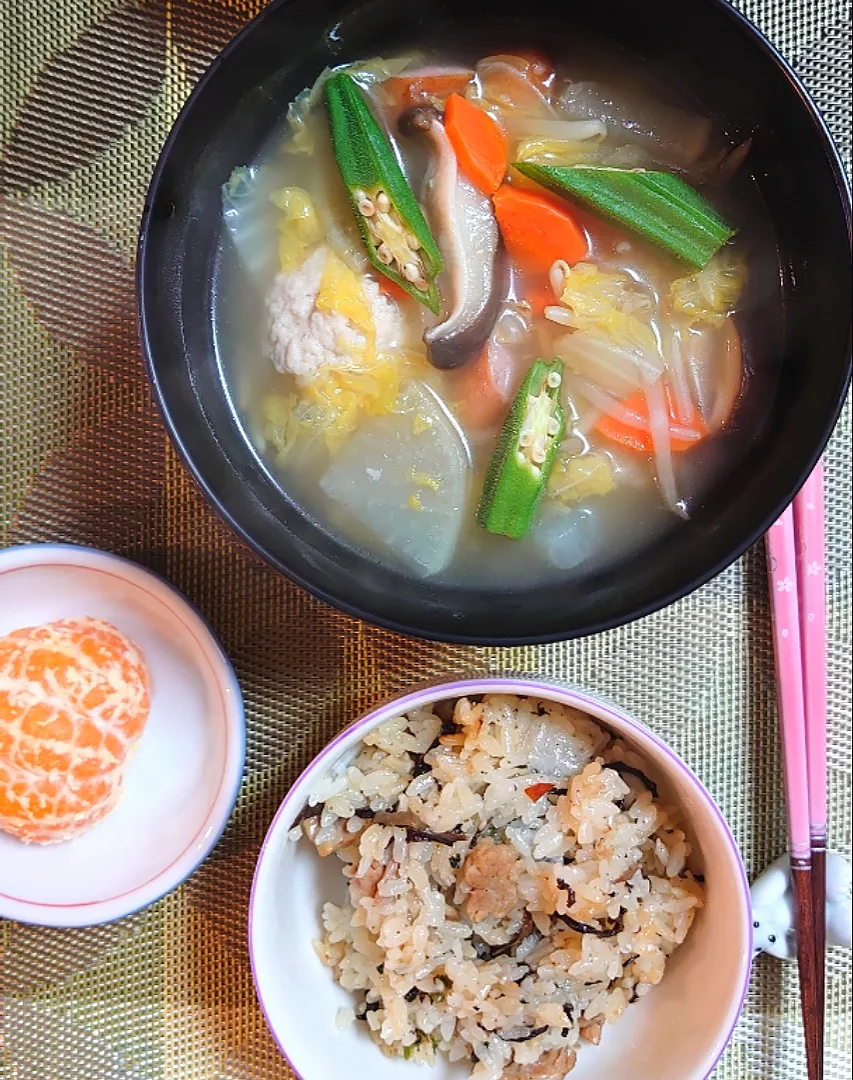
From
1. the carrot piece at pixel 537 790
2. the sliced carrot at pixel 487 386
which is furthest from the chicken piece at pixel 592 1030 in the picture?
the sliced carrot at pixel 487 386

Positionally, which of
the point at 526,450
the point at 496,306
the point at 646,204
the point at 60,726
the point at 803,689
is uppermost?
the point at 646,204

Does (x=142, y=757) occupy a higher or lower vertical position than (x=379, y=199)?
lower

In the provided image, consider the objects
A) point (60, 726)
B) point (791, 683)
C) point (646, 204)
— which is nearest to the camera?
point (646, 204)

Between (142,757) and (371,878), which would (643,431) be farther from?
(142,757)

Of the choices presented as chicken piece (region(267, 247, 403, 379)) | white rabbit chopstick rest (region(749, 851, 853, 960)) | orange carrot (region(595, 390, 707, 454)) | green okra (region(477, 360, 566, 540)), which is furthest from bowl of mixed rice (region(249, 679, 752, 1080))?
chicken piece (region(267, 247, 403, 379))

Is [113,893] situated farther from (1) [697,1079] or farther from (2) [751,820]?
(2) [751,820]

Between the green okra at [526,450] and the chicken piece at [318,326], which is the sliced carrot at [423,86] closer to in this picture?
the chicken piece at [318,326]

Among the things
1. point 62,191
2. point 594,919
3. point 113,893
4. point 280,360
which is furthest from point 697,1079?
point 62,191

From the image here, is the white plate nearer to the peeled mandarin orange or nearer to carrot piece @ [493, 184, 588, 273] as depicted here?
the peeled mandarin orange

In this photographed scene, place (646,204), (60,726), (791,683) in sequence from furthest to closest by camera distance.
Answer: (791,683), (60,726), (646,204)

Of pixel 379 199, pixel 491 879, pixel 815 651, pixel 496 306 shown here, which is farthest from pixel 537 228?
pixel 491 879
